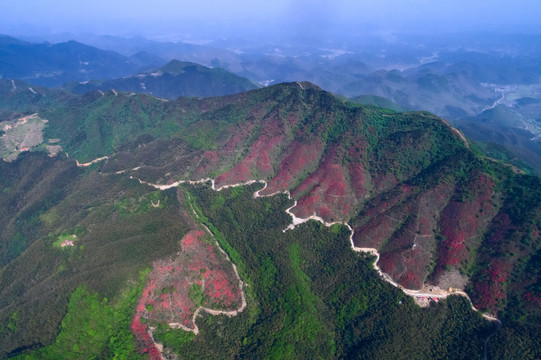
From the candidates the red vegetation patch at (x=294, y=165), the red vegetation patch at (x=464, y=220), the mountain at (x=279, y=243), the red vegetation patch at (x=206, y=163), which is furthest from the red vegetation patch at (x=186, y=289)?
the red vegetation patch at (x=464, y=220)

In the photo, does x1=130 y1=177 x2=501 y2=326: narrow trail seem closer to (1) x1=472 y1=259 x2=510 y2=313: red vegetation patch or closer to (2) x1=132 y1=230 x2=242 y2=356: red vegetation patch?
(1) x1=472 y1=259 x2=510 y2=313: red vegetation patch

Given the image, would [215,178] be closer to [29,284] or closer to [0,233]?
[29,284]

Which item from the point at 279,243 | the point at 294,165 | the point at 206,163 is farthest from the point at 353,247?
the point at 206,163

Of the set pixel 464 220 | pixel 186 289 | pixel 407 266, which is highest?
pixel 464 220

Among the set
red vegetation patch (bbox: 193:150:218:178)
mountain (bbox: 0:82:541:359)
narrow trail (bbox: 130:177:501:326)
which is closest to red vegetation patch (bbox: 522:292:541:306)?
mountain (bbox: 0:82:541:359)

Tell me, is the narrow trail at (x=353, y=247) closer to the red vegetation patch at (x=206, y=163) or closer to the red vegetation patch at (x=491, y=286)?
the red vegetation patch at (x=491, y=286)

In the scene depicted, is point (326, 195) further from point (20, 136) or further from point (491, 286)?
point (20, 136)
